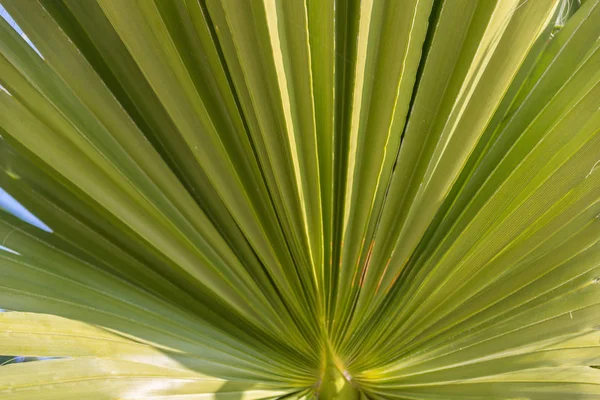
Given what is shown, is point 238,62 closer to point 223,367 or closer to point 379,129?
point 379,129

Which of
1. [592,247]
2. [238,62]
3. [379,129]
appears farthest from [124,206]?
[592,247]

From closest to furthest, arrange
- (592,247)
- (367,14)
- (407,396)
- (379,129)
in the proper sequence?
1. (367,14)
2. (379,129)
3. (592,247)
4. (407,396)

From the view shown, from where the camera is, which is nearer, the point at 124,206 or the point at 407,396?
the point at 124,206

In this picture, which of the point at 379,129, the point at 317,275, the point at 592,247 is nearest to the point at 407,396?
the point at 317,275

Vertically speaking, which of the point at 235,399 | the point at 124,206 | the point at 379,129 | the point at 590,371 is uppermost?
the point at 379,129

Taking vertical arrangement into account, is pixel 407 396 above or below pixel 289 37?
below

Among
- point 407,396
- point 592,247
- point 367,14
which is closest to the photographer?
point 367,14
